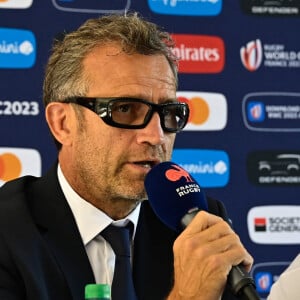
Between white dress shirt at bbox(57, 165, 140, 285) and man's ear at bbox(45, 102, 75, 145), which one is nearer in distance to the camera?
white dress shirt at bbox(57, 165, 140, 285)

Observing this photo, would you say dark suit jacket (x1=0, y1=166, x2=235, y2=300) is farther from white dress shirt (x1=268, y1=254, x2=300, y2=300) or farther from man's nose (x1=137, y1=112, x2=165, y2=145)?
white dress shirt (x1=268, y1=254, x2=300, y2=300)

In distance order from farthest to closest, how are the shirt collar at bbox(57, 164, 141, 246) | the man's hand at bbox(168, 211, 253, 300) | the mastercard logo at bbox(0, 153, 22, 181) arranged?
the mastercard logo at bbox(0, 153, 22, 181) → the shirt collar at bbox(57, 164, 141, 246) → the man's hand at bbox(168, 211, 253, 300)

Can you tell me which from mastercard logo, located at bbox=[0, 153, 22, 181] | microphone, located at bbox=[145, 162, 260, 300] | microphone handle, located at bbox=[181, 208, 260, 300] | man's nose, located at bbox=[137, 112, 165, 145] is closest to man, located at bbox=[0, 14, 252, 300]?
man's nose, located at bbox=[137, 112, 165, 145]

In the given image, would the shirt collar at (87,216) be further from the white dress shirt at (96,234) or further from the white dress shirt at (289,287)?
the white dress shirt at (289,287)

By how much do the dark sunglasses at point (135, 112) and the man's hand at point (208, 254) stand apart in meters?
0.35

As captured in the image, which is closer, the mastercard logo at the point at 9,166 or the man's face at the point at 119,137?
the man's face at the point at 119,137

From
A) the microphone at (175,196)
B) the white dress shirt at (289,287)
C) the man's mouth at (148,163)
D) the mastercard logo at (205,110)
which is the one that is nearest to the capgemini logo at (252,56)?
the mastercard logo at (205,110)

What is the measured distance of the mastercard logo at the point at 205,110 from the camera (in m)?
2.70

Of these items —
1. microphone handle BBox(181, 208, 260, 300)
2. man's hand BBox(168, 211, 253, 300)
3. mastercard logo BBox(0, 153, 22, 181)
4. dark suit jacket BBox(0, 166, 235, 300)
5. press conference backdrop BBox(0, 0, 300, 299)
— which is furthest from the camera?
A: press conference backdrop BBox(0, 0, 300, 299)

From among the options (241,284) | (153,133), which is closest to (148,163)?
(153,133)

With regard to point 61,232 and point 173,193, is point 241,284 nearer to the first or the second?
point 173,193

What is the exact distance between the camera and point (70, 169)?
1726 millimetres

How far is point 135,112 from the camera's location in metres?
1.58

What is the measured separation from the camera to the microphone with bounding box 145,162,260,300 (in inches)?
51.4
